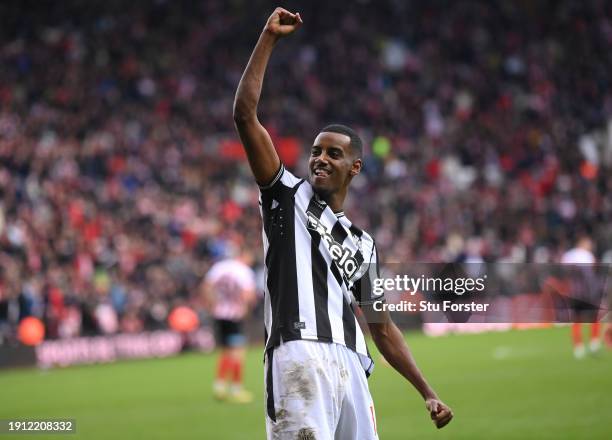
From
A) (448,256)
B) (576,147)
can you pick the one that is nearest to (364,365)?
(448,256)

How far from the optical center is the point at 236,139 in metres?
27.9

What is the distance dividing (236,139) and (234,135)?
0.13 m

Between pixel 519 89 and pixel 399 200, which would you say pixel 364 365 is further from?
pixel 519 89

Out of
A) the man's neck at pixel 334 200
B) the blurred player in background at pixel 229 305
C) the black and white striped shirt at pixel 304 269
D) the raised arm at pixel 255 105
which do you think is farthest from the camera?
the blurred player in background at pixel 229 305

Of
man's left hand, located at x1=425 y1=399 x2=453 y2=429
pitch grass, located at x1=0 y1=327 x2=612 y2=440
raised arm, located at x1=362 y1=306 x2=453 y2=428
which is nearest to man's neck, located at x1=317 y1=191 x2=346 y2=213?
raised arm, located at x1=362 y1=306 x2=453 y2=428

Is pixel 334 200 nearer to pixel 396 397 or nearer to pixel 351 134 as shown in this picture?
pixel 351 134

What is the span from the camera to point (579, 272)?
9.80m

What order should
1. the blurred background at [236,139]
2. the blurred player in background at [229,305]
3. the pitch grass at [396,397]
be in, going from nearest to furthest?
the pitch grass at [396,397]
the blurred player in background at [229,305]
the blurred background at [236,139]

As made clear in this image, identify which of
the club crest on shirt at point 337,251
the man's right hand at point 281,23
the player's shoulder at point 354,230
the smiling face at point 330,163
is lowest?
the club crest on shirt at point 337,251

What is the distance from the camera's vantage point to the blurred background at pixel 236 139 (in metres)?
21.8

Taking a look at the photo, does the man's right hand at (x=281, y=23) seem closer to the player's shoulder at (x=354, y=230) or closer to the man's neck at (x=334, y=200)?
the man's neck at (x=334, y=200)

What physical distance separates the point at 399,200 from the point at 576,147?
18.6ft

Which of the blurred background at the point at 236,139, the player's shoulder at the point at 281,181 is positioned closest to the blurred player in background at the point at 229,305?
the blurred background at the point at 236,139

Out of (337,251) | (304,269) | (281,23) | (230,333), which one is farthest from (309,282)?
(230,333)
